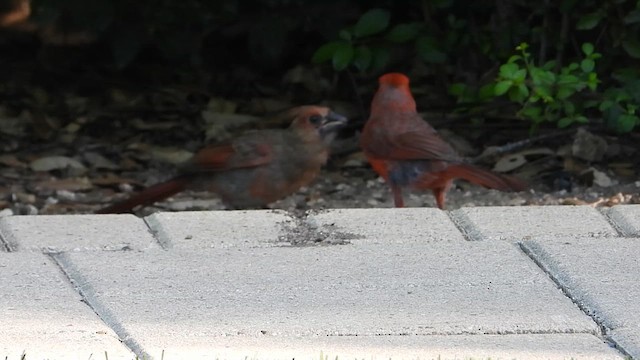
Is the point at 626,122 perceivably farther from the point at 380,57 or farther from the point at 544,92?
the point at 380,57

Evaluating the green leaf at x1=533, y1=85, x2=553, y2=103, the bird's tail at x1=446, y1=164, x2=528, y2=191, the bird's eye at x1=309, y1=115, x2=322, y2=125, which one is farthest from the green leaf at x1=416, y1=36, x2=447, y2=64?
the bird's tail at x1=446, y1=164, x2=528, y2=191

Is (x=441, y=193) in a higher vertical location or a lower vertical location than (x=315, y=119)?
lower

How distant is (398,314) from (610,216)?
3.94ft

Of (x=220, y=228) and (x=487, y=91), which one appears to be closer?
(x=220, y=228)

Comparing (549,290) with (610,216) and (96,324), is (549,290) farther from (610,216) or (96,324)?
(96,324)

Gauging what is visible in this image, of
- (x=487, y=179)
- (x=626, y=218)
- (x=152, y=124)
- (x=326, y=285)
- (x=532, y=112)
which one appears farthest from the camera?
(x=152, y=124)

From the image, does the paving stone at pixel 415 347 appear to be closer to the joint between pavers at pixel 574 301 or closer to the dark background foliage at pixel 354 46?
the joint between pavers at pixel 574 301

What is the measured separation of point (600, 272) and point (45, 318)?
1464 millimetres

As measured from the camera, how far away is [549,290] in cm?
352

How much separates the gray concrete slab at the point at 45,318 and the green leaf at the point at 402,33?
110 inches

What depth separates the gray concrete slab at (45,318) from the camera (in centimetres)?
299

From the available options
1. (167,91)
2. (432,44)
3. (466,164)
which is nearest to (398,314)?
(466,164)

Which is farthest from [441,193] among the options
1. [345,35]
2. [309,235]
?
[309,235]

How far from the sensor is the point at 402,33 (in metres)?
6.18
